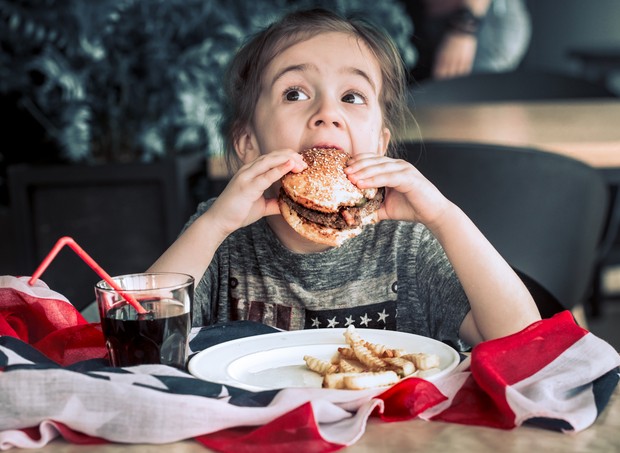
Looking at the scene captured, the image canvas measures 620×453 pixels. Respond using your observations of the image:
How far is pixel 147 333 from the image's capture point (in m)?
0.90

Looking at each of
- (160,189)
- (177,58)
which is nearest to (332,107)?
(160,189)

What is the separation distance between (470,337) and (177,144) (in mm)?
2533

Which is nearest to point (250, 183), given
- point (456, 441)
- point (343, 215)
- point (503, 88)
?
point (343, 215)

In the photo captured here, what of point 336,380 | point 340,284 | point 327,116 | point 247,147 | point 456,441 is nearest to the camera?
point 456,441

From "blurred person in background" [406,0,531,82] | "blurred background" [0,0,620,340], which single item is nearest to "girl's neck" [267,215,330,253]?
"blurred background" [0,0,620,340]

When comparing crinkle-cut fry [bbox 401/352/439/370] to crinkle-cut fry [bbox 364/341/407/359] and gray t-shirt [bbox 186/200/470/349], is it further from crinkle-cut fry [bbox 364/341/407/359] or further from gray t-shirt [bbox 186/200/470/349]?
gray t-shirt [bbox 186/200/470/349]

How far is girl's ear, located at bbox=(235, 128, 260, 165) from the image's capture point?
5.31 feet

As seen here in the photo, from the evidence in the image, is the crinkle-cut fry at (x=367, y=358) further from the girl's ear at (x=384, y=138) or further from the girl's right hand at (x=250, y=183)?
the girl's ear at (x=384, y=138)

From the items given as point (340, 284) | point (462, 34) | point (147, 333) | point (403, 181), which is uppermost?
point (462, 34)

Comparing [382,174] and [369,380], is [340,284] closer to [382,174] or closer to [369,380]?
[382,174]

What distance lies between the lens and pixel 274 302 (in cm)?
153

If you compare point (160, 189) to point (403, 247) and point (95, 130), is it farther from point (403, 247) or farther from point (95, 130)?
point (403, 247)

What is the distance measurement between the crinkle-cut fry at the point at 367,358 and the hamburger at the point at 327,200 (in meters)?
0.38

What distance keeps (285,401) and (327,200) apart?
0.58 metres
